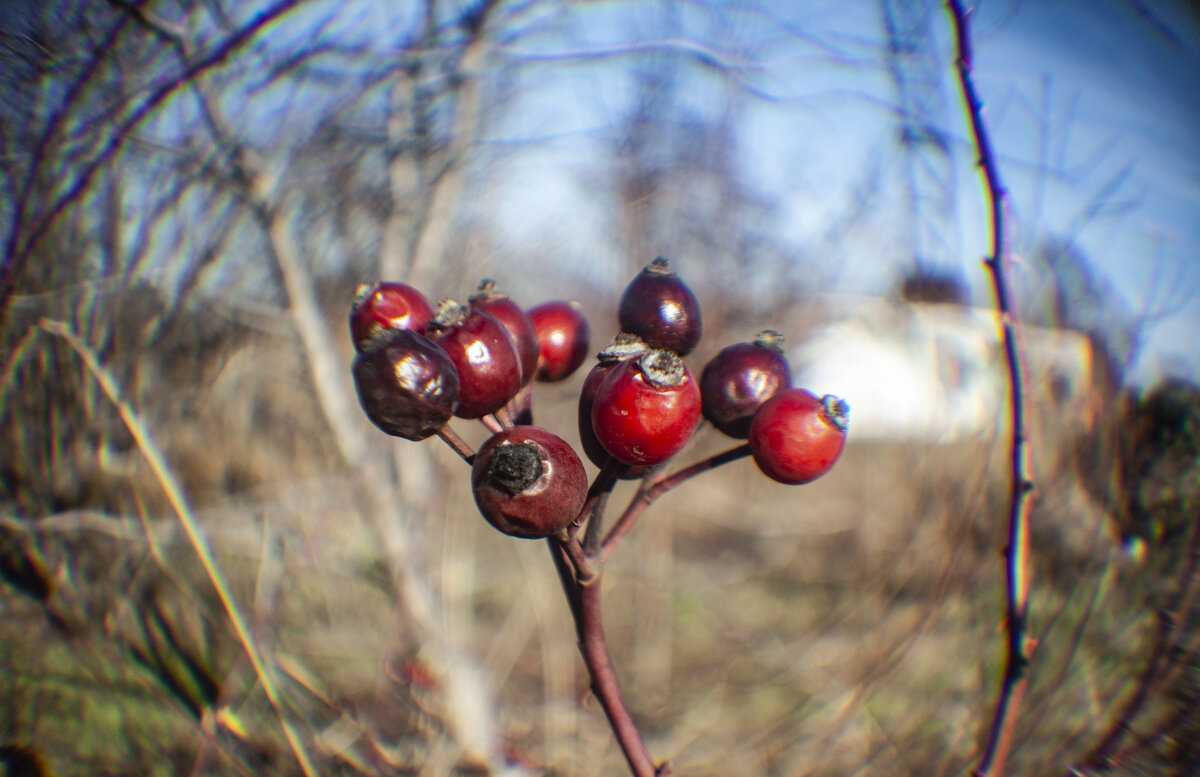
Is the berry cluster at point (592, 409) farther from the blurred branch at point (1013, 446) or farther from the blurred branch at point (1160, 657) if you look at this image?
the blurred branch at point (1160, 657)

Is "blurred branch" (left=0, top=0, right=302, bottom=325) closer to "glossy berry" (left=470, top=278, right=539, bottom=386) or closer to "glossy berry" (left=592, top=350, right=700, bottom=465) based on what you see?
"glossy berry" (left=470, top=278, right=539, bottom=386)

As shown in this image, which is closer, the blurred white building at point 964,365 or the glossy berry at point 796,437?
the glossy berry at point 796,437

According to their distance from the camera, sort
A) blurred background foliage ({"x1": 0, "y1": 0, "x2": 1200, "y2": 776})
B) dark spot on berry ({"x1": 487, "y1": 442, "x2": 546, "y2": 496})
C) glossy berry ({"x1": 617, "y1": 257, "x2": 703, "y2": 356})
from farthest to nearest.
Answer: blurred background foliage ({"x1": 0, "y1": 0, "x2": 1200, "y2": 776})
glossy berry ({"x1": 617, "y1": 257, "x2": 703, "y2": 356})
dark spot on berry ({"x1": 487, "y1": 442, "x2": 546, "y2": 496})

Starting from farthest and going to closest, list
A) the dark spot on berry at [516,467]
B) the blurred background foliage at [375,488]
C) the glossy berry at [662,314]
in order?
1. the blurred background foliage at [375,488]
2. the glossy berry at [662,314]
3. the dark spot on berry at [516,467]

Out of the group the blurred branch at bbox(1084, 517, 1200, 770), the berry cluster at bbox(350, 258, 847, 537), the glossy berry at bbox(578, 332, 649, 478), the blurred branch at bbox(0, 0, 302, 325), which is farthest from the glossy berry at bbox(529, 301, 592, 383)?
the blurred branch at bbox(0, 0, 302, 325)

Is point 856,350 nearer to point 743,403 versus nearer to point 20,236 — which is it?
point 743,403

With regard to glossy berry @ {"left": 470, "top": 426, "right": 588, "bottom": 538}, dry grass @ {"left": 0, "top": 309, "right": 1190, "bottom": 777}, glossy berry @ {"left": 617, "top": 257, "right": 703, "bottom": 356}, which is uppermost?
glossy berry @ {"left": 617, "top": 257, "right": 703, "bottom": 356}

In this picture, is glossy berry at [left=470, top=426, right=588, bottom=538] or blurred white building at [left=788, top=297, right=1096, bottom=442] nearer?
glossy berry at [left=470, top=426, right=588, bottom=538]

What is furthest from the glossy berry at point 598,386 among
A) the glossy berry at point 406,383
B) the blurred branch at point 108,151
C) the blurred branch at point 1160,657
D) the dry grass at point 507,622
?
the blurred branch at point 108,151
